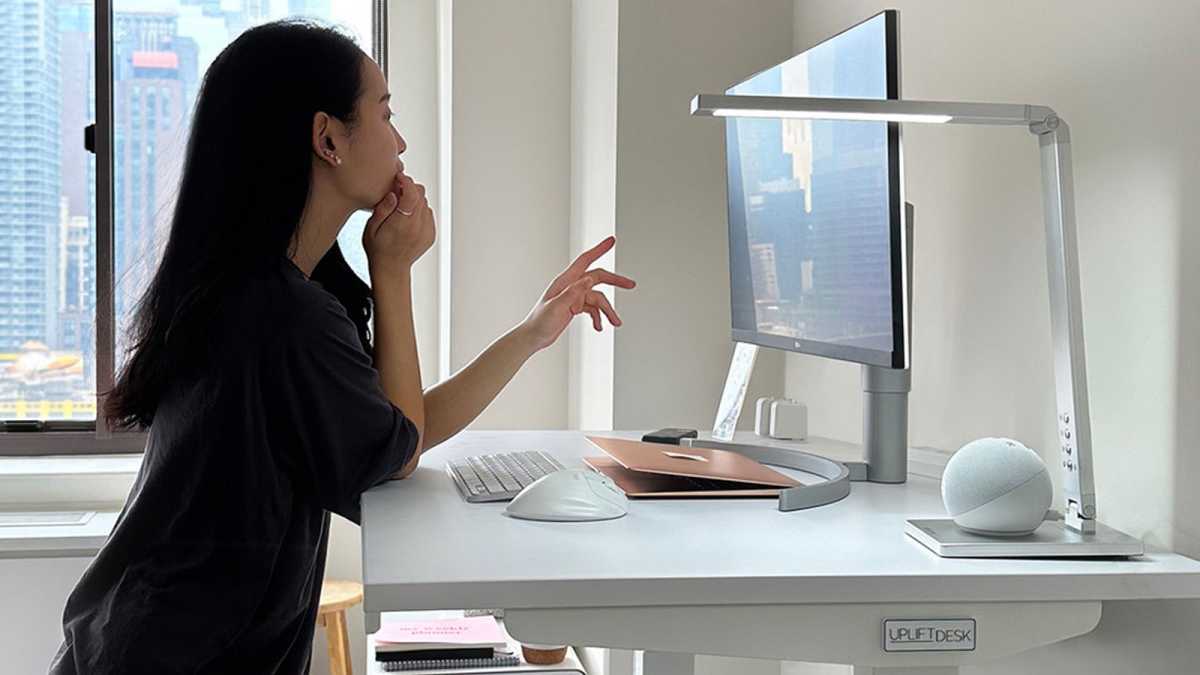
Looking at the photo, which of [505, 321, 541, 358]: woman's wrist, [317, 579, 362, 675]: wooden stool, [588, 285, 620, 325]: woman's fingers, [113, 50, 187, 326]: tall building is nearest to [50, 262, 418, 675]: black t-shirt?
[505, 321, 541, 358]: woman's wrist

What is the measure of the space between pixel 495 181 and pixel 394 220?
1331mm

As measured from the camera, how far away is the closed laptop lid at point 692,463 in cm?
129

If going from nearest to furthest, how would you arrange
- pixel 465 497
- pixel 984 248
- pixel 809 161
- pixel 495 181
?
pixel 465 497 < pixel 809 161 < pixel 984 248 < pixel 495 181

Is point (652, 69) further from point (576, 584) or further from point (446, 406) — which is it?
point (576, 584)

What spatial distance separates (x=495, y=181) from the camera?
2762 mm

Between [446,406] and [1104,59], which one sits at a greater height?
[1104,59]

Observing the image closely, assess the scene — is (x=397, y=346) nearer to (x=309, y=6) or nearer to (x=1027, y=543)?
(x=1027, y=543)

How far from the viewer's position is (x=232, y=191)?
4.09 ft

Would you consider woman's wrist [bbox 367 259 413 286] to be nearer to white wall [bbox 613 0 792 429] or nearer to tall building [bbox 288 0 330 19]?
white wall [bbox 613 0 792 429]

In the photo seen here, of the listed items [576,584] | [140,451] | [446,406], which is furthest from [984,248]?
[140,451]

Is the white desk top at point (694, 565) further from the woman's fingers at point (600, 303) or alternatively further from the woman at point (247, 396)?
the woman's fingers at point (600, 303)

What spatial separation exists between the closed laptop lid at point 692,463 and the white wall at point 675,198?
2.40ft

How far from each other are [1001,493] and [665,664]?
48 cm

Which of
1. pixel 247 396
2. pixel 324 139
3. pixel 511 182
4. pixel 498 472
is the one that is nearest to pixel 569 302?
pixel 498 472
